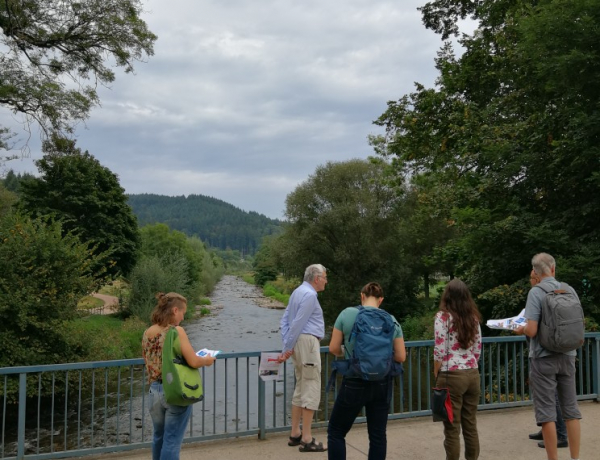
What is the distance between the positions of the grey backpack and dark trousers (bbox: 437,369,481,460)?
754 mm

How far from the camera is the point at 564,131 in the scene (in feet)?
37.8

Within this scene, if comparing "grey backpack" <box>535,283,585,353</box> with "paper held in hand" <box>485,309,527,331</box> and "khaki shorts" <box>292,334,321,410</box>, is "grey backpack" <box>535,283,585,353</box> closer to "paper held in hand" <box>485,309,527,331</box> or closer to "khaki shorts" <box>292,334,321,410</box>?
"paper held in hand" <box>485,309,527,331</box>

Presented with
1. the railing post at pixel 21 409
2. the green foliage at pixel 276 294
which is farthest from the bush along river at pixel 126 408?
the green foliage at pixel 276 294

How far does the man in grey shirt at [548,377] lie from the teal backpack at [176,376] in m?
2.92

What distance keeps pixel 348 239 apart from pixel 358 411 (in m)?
31.1

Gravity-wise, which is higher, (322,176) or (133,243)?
(322,176)

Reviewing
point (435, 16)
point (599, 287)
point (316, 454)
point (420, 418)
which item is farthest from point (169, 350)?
point (435, 16)

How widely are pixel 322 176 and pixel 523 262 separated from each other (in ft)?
90.9

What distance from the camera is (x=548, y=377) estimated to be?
15.9 ft

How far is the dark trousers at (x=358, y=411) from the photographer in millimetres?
4219

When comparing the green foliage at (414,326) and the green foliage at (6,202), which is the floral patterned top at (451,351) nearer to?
the green foliage at (414,326)

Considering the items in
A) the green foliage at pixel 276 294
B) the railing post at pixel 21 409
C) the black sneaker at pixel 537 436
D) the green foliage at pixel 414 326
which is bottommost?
the green foliage at pixel 276 294

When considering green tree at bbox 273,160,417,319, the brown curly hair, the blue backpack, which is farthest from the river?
the blue backpack

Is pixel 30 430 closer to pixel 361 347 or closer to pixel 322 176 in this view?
pixel 361 347
